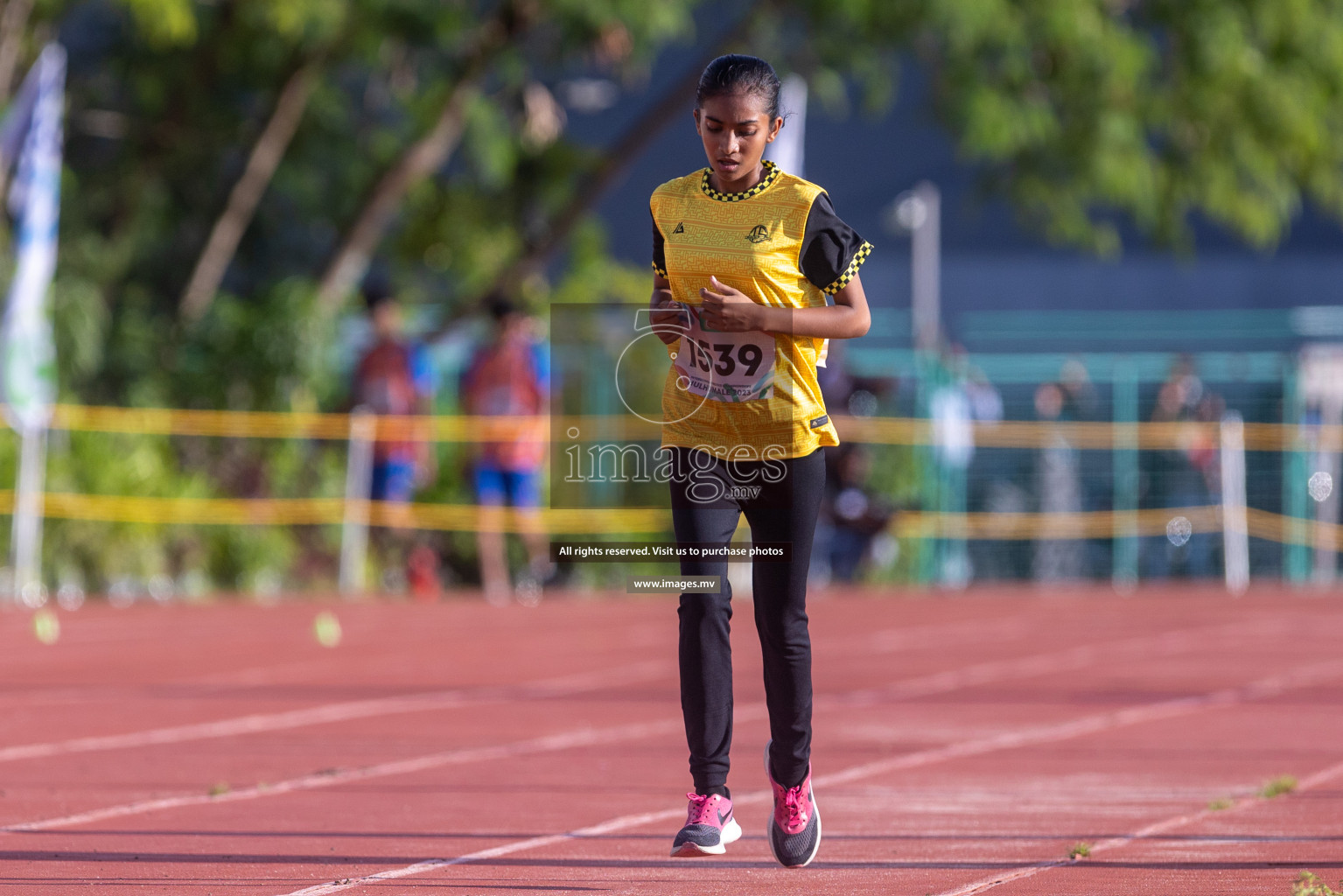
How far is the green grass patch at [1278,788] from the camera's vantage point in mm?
6070

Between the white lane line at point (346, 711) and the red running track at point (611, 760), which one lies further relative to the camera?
the white lane line at point (346, 711)

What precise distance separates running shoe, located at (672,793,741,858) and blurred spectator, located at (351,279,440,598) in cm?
1160

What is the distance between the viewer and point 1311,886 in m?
4.32

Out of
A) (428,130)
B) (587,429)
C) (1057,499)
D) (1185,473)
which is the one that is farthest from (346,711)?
(1185,473)

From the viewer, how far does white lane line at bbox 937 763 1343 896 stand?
449 cm

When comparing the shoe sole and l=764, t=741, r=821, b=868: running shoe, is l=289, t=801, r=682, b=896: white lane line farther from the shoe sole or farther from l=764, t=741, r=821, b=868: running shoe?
l=764, t=741, r=821, b=868: running shoe

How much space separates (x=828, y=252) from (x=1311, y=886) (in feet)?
5.70

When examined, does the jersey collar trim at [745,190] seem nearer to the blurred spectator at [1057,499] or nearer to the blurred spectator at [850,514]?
the blurred spectator at [850,514]

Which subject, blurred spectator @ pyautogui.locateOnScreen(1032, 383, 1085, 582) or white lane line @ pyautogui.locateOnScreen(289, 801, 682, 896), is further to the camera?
blurred spectator @ pyautogui.locateOnScreen(1032, 383, 1085, 582)

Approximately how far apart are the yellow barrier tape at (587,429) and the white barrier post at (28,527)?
745 mm

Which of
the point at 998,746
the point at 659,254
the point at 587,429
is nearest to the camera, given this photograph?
the point at 659,254

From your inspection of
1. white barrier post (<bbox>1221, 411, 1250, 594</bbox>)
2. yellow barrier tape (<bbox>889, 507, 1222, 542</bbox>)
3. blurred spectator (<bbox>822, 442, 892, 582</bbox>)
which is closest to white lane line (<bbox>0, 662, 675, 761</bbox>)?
blurred spectator (<bbox>822, 442, 892, 582</bbox>)

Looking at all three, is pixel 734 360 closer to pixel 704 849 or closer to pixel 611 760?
pixel 704 849

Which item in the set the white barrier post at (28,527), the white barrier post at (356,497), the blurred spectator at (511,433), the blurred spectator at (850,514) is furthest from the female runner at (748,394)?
the blurred spectator at (850,514)
